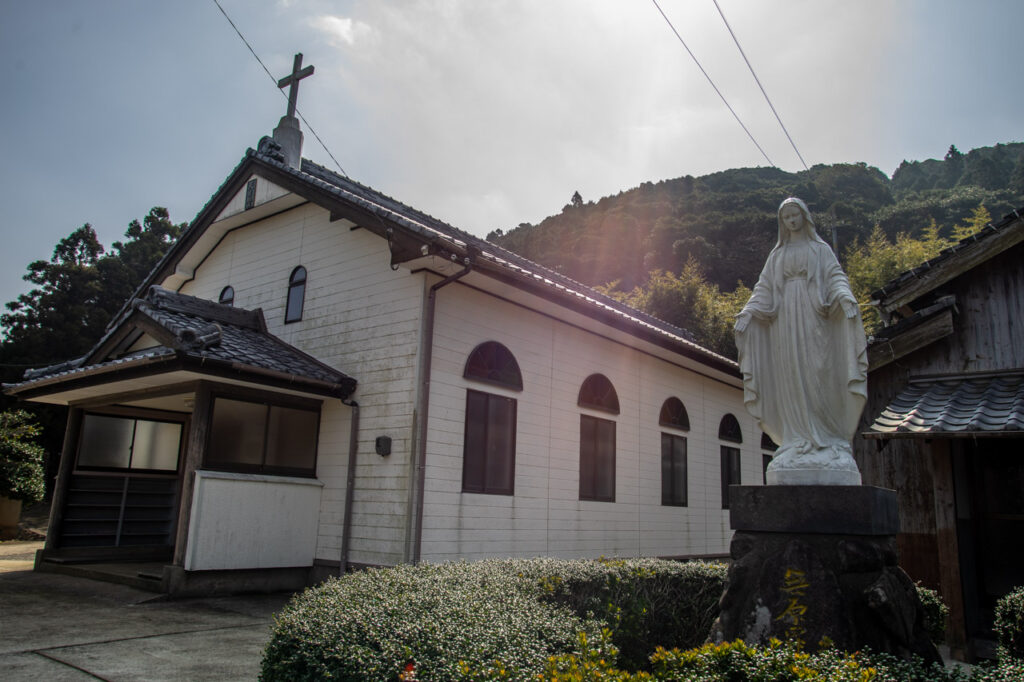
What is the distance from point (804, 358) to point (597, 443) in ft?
21.9

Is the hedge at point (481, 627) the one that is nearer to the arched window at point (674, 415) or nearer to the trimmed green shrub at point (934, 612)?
the trimmed green shrub at point (934, 612)

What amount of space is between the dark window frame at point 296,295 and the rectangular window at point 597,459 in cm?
486

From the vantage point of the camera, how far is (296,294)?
440 inches

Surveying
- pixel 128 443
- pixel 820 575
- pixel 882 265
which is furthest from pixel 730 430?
pixel 882 265

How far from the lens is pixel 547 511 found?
34.3ft

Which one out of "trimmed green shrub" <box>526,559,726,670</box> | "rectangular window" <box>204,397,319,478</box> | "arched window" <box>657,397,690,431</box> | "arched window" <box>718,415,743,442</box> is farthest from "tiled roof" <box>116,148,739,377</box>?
"trimmed green shrub" <box>526,559,726,670</box>

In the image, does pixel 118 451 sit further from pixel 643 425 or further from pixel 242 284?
pixel 643 425

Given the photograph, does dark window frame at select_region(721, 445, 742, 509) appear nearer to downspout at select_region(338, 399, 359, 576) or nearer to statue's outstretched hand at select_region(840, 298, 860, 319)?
downspout at select_region(338, 399, 359, 576)

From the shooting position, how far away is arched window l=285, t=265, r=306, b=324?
1102 cm

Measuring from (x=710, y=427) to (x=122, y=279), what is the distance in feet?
69.2

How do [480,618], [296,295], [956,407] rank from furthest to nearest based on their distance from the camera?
[296,295] → [956,407] → [480,618]

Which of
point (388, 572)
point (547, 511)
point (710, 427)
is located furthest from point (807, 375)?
point (710, 427)

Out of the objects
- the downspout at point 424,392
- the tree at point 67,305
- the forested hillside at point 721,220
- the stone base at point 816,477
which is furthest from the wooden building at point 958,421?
the forested hillside at point 721,220

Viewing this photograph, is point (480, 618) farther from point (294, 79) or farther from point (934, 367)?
point (294, 79)
